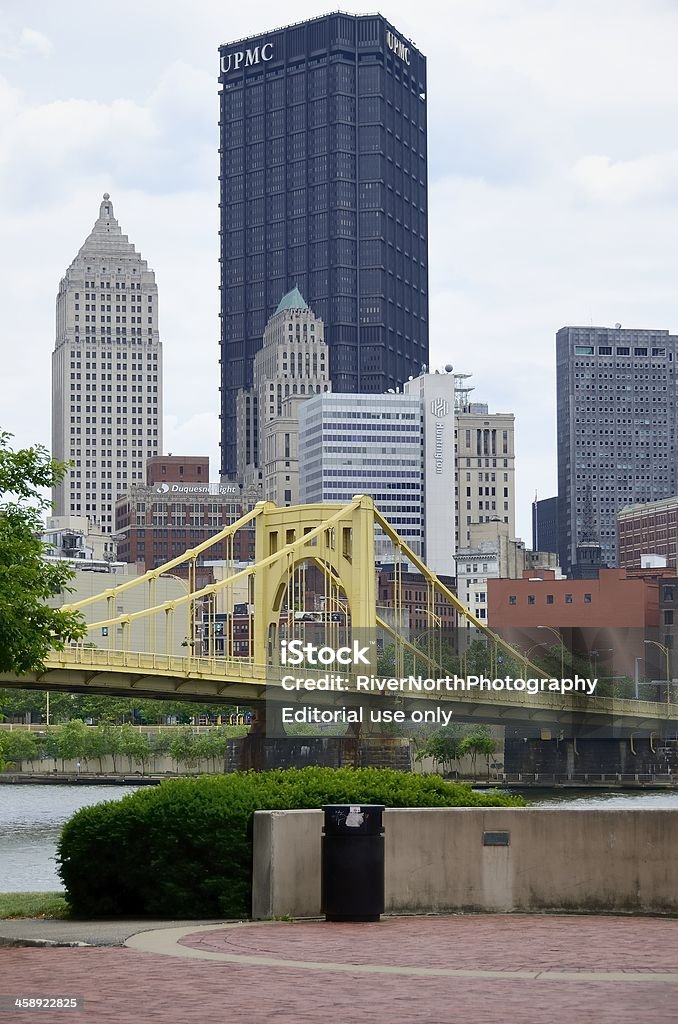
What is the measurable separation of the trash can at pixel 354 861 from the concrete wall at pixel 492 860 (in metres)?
0.63

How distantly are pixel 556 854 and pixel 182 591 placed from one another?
561ft

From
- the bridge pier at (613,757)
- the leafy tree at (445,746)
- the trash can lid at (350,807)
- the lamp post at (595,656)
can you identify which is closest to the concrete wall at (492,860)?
the trash can lid at (350,807)

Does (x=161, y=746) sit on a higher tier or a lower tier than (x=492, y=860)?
lower

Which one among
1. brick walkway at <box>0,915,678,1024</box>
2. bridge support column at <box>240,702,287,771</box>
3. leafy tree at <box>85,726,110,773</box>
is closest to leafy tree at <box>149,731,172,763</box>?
leafy tree at <box>85,726,110,773</box>

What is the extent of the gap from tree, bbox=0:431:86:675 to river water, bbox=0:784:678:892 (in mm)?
2899

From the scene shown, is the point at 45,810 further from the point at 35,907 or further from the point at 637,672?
the point at 35,907

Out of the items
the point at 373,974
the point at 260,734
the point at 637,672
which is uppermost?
the point at 637,672

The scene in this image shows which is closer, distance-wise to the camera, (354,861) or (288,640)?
(354,861)

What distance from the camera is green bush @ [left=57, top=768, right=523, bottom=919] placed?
1819 cm

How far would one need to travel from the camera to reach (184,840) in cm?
1842

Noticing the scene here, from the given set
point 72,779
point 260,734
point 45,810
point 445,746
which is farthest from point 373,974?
point 72,779

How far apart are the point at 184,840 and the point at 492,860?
313 centimetres

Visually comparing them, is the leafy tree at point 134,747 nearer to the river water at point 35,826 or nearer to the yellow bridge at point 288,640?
the river water at point 35,826

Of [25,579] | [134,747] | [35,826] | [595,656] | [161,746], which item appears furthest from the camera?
[161,746]
